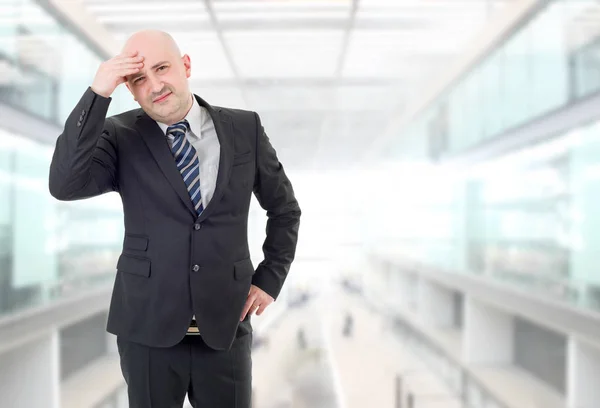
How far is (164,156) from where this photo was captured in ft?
3.51

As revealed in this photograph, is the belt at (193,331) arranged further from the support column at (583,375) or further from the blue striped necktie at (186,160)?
the support column at (583,375)

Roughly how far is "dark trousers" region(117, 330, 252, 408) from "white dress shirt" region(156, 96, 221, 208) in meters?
0.28

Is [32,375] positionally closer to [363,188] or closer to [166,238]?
[166,238]

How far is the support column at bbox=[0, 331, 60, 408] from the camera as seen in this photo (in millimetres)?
2545

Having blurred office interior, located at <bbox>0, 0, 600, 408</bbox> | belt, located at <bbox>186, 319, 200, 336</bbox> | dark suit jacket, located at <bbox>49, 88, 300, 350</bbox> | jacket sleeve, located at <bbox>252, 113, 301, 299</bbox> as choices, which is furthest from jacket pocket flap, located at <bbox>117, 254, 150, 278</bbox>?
blurred office interior, located at <bbox>0, 0, 600, 408</bbox>

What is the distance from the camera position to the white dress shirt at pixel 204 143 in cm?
110

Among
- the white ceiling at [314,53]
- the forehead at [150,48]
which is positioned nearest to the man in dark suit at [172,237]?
the forehead at [150,48]

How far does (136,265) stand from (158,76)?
0.34 metres

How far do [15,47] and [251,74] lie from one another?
63.2 inches

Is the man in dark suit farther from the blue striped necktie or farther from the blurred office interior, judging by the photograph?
the blurred office interior

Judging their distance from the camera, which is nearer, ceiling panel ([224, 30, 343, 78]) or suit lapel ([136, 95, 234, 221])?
suit lapel ([136, 95, 234, 221])

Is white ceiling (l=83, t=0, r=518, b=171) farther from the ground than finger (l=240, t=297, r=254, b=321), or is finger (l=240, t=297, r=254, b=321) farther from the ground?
white ceiling (l=83, t=0, r=518, b=171)

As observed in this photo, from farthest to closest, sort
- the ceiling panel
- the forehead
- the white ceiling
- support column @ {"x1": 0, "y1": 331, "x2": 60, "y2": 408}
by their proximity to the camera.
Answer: the ceiling panel → the white ceiling → support column @ {"x1": 0, "y1": 331, "x2": 60, "y2": 408} → the forehead

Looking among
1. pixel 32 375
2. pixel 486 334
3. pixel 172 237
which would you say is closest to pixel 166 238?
pixel 172 237
